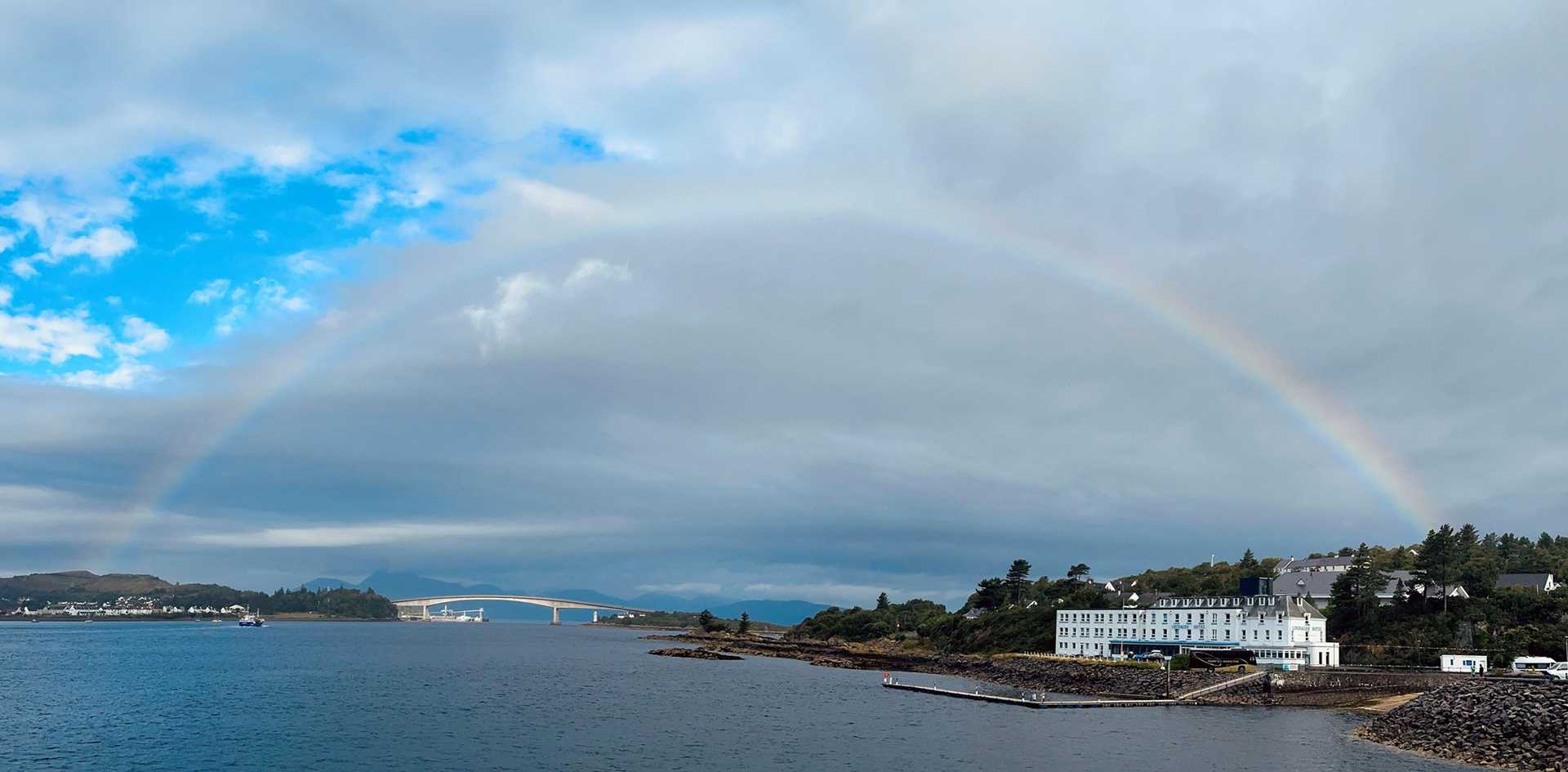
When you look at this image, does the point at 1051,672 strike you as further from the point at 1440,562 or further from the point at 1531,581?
the point at 1531,581

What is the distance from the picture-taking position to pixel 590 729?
81.0 metres

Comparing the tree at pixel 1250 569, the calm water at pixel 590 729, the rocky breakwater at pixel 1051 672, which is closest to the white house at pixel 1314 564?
the tree at pixel 1250 569

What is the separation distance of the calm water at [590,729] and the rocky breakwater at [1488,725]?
343 cm

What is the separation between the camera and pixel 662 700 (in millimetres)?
105312

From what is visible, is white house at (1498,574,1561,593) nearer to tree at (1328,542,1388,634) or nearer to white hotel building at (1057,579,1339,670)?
tree at (1328,542,1388,634)

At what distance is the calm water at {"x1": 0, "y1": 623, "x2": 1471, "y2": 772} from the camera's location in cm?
6581

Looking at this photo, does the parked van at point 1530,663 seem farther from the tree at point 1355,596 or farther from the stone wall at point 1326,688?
the tree at point 1355,596

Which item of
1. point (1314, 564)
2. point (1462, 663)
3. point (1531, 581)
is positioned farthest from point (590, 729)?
point (1314, 564)

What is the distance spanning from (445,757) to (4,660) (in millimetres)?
127310

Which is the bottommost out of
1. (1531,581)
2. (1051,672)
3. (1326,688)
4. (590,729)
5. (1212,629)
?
(1051,672)

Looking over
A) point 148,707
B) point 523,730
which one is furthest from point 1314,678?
point 148,707

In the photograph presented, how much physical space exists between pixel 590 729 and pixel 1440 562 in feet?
336

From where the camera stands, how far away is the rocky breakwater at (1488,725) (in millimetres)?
65250

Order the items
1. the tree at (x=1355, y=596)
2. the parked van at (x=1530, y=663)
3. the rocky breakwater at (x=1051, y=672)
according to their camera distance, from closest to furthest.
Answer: the parked van at (x=1530, y=663)
the rocky breakwater at (x=1051, y=672)
the tree at (x=1355, y=596)
